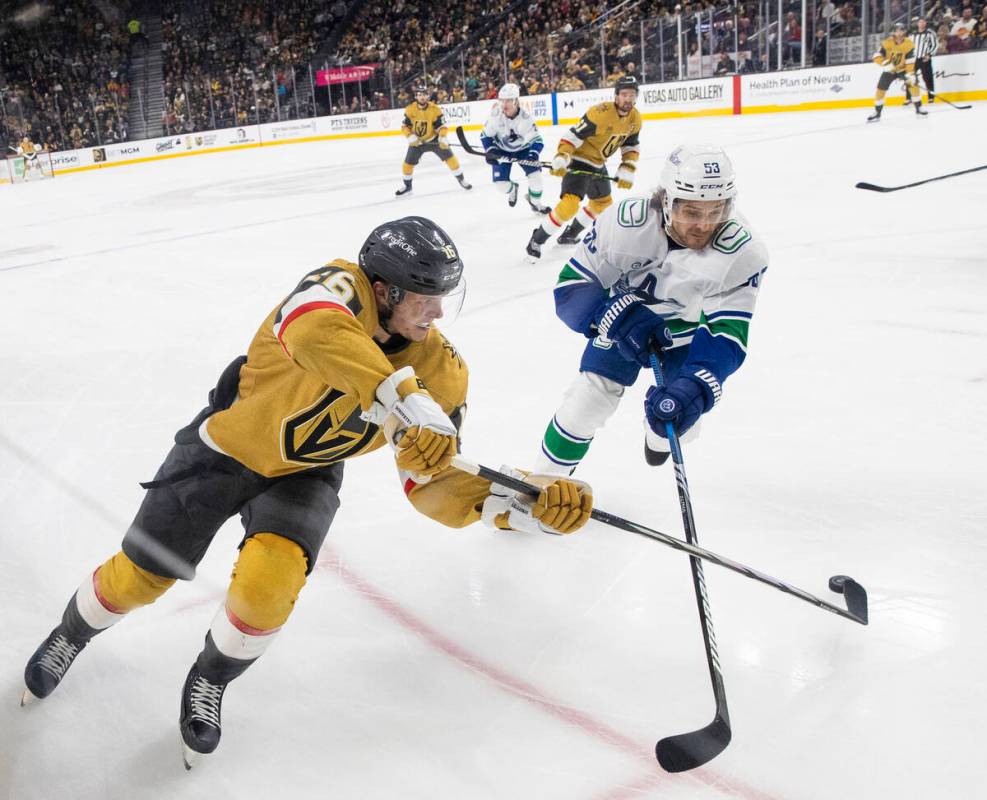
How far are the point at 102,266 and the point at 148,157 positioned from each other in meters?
14.1

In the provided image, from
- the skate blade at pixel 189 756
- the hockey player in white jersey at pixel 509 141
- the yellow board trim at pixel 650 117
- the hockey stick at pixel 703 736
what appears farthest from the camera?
the yellow board trim at pixel 650 117

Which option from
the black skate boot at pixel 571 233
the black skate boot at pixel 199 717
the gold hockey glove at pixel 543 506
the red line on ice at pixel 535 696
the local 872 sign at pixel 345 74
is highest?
the local 872 sign at pixel 345 74

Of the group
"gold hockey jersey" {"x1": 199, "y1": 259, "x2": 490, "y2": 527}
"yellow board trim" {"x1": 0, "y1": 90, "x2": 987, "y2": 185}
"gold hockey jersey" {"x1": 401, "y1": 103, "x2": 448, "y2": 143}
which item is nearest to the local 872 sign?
"yellow board trim" {"x1": 0, "y1": 90, "x2": 987, "y2": 185}

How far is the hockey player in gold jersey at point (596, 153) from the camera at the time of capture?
22.7 ft

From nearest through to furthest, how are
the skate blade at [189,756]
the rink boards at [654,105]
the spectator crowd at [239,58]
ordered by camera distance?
the skate blade at [189,756] → the rink boards at [654,105] → the spectator crowd at [239,58]

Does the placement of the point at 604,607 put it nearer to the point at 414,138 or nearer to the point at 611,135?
the point at 611,135

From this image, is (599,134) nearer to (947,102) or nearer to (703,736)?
(703,736)

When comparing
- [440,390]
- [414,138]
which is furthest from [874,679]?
[414,138]

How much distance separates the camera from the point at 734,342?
8.05 ft

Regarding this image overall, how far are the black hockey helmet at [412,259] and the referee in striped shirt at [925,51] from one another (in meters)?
12.5

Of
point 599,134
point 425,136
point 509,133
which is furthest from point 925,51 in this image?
point 599,134

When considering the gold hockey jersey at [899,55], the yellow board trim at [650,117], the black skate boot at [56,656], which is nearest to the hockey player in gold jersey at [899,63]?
the gold hockey jersey at [899,55]

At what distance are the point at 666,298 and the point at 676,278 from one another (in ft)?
0.26

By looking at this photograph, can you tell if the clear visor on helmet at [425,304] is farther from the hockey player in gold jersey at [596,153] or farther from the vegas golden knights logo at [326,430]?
the hockey player in gold jersey at [596,153]
